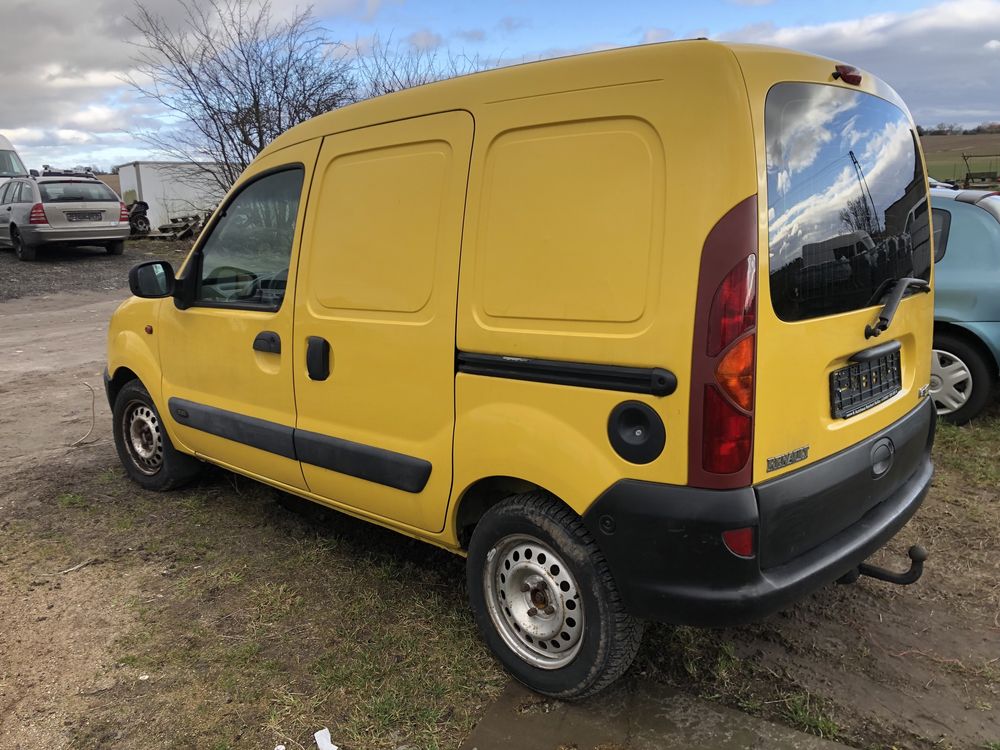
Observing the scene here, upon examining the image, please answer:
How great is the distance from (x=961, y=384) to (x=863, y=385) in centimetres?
319

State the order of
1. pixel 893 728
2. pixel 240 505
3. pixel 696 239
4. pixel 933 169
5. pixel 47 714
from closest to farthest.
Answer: pixel 696 239
pixel 893 728
pixel 47 714
pixel 240 505
pixel 933 169

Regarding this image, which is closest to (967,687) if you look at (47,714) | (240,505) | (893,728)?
(893,728)

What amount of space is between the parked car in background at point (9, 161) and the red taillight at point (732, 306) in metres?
21.8

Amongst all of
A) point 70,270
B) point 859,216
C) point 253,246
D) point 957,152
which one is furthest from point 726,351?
point 957,152

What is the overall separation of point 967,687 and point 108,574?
3643 millimetres

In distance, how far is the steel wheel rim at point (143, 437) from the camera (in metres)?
4.45

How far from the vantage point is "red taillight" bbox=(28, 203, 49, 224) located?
→ 15445 millimetres

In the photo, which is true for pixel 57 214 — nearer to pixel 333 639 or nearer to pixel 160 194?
pixel 160 194

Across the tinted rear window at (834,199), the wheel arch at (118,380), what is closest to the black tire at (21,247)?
the wheel arch at (118,380)

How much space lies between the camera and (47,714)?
2.65 meters

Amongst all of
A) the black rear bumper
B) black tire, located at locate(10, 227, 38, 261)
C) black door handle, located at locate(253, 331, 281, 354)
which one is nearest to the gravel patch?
black tire, located at locate(10, 227, 38, 261)

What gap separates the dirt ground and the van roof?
6.64ft

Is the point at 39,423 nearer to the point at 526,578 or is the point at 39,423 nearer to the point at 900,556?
the point at 526,578

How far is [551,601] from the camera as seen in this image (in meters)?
2.58
